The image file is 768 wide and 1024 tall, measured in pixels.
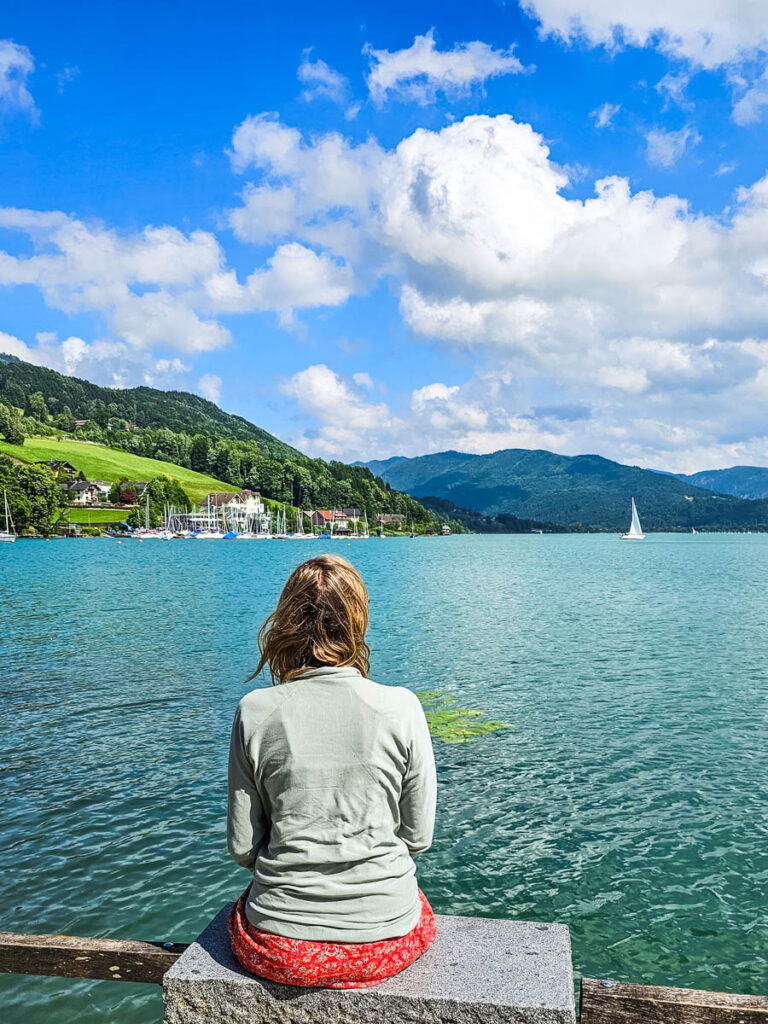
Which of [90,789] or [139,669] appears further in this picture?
[139,669]

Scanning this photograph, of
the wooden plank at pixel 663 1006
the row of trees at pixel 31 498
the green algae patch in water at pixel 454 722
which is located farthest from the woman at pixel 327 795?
the row of trees at pixel 31 498

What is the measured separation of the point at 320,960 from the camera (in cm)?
431

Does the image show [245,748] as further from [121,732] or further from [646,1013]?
[121,732]

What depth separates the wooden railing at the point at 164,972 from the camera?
4137mm

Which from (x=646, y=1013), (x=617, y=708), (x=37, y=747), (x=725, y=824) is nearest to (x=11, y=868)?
(x=37, y=747)

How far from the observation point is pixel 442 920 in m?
5.11

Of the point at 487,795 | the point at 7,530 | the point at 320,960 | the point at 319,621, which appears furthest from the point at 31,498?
the point at 320,960

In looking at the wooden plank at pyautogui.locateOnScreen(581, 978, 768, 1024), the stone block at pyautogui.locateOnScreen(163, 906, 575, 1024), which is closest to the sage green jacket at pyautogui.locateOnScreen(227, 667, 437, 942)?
the stone block at pyautogui.locateOnScreen(163, 906, 575, 1024)

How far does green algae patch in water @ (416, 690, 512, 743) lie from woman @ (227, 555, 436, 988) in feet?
48.6

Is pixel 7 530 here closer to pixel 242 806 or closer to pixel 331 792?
pixel 242 806

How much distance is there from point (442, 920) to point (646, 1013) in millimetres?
1355

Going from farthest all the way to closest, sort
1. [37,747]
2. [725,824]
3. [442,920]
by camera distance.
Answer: [37,747] < [725,824] < [442,920]

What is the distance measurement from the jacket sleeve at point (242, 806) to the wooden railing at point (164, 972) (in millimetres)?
687

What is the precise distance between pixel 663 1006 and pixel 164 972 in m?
2.82
